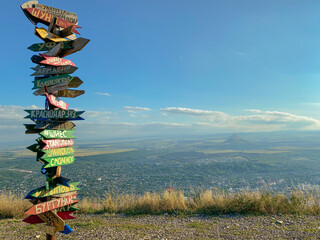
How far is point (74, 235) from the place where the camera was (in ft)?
19.8

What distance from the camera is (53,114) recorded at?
14.4 ft

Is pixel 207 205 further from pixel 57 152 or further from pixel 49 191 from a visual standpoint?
pixel 57 152

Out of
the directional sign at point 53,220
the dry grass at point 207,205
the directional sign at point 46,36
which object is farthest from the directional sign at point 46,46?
the dry grass at point 207,205

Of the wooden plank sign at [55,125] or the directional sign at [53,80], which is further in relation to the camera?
the directional sign at [53,80]

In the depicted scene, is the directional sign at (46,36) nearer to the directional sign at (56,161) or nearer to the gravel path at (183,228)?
the directional sign at (56,161)

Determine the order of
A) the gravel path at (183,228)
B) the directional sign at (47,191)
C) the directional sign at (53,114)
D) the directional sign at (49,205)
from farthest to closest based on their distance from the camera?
the gravel path at (183,228) → the directional sign at (53,114) → the directional sign at (47,191) → the directional sign at (49,205)

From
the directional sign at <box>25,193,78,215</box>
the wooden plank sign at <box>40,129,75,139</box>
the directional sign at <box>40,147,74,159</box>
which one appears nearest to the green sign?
the directional sign at <box>25,193,78,215</box>

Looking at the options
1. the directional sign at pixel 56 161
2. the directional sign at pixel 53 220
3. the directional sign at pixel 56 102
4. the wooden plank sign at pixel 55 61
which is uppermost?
the wooden plank sign at pixel 55 61

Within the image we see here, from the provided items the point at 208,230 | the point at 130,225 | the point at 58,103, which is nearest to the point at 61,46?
the point at 58,103

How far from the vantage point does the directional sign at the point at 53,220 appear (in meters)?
4.22

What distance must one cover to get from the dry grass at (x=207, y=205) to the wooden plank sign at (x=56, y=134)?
17.1 ft

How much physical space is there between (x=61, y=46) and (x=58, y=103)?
4.26ft

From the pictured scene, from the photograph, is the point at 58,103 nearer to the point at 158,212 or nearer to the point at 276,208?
the point at 158,212

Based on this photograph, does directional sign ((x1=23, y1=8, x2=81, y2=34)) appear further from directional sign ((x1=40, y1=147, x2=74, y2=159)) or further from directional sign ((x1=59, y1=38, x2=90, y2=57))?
directional sign ((x1=40, y1=147, x2=74, y2=159))
